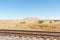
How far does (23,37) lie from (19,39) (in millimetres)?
533

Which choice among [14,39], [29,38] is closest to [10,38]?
[14,39]

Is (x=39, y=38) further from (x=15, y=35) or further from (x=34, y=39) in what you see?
(x=15, y=35)

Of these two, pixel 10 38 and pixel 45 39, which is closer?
pixel 45 39

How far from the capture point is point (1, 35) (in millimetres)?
18344

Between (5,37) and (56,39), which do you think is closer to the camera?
(56,39)

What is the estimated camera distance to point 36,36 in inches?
671

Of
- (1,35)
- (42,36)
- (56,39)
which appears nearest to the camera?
(56,39)

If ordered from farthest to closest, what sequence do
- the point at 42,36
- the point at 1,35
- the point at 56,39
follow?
the point at 1,35
the point at 42,36
the point at 56,39

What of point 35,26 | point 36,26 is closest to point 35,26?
point 35,26

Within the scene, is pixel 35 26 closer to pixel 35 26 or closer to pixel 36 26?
pixel 35 26

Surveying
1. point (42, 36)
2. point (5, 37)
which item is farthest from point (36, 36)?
point (5, 37)

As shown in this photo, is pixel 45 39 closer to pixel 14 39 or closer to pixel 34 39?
pixel 34 39

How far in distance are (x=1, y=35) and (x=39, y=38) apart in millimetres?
4662

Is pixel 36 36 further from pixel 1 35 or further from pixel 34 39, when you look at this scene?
pixel 1 35
